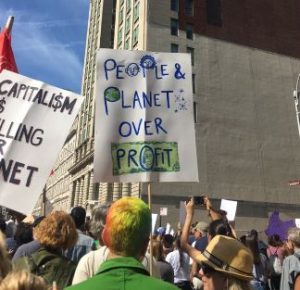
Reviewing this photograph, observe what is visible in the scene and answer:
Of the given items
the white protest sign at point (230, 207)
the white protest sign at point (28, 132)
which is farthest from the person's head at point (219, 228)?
the white protest sign at point (230, 207)

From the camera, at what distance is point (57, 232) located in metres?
3.54

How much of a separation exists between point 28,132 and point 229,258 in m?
2.62

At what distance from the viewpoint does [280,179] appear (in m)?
36.7

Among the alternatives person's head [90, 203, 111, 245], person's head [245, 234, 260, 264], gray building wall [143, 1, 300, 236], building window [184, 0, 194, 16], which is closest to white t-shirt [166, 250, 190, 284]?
person's head [245, 234, 260, 264]

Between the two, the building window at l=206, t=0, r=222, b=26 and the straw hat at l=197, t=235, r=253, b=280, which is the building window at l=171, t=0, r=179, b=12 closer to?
the building window at l=206, t=0, r=222, b=26

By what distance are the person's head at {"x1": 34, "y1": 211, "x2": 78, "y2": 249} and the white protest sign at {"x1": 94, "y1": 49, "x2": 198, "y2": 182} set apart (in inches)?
33.8

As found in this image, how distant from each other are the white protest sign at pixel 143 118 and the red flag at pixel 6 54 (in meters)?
1.40

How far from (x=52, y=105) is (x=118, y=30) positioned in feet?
139

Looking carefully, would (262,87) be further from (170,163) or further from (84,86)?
(170,163)

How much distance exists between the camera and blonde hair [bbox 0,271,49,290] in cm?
180

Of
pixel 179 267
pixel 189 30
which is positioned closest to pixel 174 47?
pixel 189 30

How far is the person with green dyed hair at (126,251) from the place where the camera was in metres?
2.05

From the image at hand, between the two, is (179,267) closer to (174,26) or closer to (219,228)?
(219,228)

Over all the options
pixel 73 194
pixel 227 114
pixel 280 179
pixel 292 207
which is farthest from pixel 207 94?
pixel 73 194
